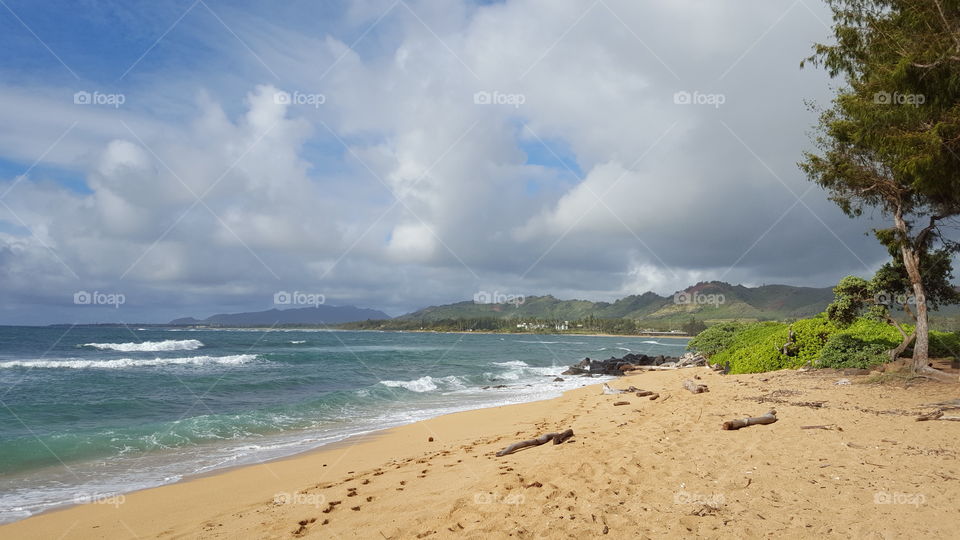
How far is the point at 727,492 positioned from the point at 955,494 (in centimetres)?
220

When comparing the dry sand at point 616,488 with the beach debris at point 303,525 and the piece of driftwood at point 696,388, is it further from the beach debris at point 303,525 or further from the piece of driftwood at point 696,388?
the piece of driftwood at point 696,388

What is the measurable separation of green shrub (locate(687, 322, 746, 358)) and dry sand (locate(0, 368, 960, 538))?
53.4 feet

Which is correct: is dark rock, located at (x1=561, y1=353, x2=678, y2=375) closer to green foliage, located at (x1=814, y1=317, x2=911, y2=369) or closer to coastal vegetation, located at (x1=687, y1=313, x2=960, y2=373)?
coastal vegetation, located at (x1=687, y1=313, x2=960, y2=373)

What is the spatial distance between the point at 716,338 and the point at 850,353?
36.6ft

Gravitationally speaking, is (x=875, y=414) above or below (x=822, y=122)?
below

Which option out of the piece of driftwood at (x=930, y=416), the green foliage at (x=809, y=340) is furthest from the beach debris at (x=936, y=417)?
the green foliage at (x=809, y=340)

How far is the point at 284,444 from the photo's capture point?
470 inches

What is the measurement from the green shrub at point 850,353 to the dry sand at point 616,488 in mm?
4998

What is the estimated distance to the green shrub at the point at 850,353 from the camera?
601 inches

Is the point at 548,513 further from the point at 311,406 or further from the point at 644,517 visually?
the point at 311,406

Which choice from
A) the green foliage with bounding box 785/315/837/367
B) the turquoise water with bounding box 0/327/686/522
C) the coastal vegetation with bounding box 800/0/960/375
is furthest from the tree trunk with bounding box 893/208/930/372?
the turquoise water with bounding box 0/327/686/522

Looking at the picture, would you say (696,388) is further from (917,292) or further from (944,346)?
(944,346)

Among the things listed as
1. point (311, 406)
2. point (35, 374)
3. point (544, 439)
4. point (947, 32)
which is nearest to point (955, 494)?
point (544, 439)

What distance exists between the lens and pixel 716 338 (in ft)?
88.7
